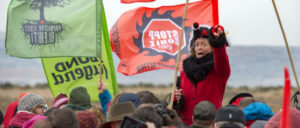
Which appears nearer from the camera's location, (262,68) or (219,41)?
(219,41)

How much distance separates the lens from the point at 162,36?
21.7ft

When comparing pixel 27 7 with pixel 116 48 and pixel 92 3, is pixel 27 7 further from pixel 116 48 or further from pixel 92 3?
pixel 116 48

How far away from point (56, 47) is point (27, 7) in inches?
22.8

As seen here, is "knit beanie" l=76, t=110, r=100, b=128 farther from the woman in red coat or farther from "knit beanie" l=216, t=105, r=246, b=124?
the woman in red coat

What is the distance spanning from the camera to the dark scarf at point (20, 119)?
429 centimetres

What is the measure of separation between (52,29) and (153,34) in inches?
62.4

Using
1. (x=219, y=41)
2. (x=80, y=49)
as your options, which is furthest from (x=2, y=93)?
(x=219, y=41)

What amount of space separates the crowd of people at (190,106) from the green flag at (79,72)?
1042mm

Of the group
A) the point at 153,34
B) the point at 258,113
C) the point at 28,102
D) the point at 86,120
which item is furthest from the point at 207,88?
the point at 153,34

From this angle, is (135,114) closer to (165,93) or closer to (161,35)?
(161,35)

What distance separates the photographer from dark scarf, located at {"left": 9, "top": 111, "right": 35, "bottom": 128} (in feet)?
14.1

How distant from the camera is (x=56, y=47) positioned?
557cm

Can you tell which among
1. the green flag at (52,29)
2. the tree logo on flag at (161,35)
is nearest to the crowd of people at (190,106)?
the green flag at (52,29)

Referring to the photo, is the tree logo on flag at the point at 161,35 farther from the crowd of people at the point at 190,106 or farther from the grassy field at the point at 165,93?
the grassy field at the point at 165,93
